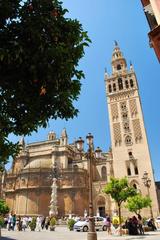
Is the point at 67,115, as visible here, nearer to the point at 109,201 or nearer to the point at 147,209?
the point at 147,209

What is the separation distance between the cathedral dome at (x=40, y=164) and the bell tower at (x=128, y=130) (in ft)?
54.2

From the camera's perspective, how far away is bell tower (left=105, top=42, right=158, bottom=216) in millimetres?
46156

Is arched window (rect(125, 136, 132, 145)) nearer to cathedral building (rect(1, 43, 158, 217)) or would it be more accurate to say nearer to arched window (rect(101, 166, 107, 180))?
cathedral building (rect(1, 43, 158, 217))

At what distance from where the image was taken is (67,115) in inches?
236

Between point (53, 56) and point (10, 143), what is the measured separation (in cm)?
284

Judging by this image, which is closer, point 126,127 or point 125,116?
point 126,127

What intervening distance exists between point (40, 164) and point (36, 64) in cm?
5292

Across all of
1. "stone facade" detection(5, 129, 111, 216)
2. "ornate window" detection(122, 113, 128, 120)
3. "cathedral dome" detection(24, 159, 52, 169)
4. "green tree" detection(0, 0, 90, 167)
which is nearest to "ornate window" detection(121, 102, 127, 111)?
"ornate window" detection(122, 113, 128, 120)

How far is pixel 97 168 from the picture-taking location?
5859 centimetres

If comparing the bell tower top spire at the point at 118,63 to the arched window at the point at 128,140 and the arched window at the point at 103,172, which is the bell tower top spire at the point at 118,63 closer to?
the arched window at the point at 128,140

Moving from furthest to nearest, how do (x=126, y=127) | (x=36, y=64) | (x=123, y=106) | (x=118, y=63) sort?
Answer: (x=118, y=63) < (x=123, y=106) < (x=126, y=127) < (x=36, y=64)

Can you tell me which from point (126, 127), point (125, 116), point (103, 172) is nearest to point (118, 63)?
point (125, 116)

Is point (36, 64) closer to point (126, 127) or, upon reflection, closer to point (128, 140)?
point (128, 140)

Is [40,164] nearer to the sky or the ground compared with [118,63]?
nearer to the ground
